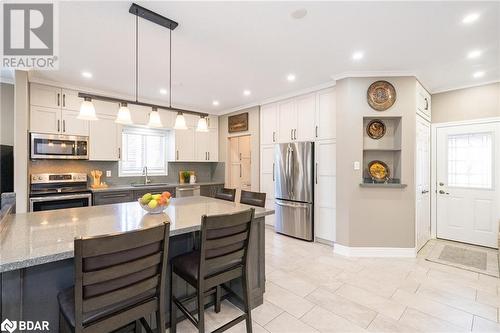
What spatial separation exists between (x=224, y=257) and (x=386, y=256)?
285cm

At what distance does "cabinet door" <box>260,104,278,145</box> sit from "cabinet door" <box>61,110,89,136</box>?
3166 millimetres

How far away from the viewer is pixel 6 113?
3.62 metres

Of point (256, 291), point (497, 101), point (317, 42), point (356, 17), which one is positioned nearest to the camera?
point (356, 17)

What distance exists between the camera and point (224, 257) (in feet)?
5.36

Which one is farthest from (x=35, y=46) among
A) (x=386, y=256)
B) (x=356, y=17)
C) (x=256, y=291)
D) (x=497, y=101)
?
(x=497, y=101)

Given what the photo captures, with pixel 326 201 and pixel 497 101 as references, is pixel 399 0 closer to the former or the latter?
pixel 326 201

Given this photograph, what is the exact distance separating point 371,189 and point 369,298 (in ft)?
5.12

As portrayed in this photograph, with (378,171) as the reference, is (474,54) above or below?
above

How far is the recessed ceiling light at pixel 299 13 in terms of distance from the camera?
2.00m

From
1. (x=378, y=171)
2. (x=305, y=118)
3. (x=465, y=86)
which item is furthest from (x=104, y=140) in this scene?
(x=465, y=86)

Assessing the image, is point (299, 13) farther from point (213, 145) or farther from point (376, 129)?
point (213, 145)

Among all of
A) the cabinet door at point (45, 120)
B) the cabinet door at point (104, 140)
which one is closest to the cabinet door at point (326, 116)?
the cabinet door at point (104, 140)

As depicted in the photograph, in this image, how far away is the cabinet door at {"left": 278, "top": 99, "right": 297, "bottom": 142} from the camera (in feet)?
14.4

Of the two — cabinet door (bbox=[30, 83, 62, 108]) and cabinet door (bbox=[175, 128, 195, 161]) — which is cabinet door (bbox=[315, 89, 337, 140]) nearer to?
cabinet door (bbox=[175, 128, 195, 161])
